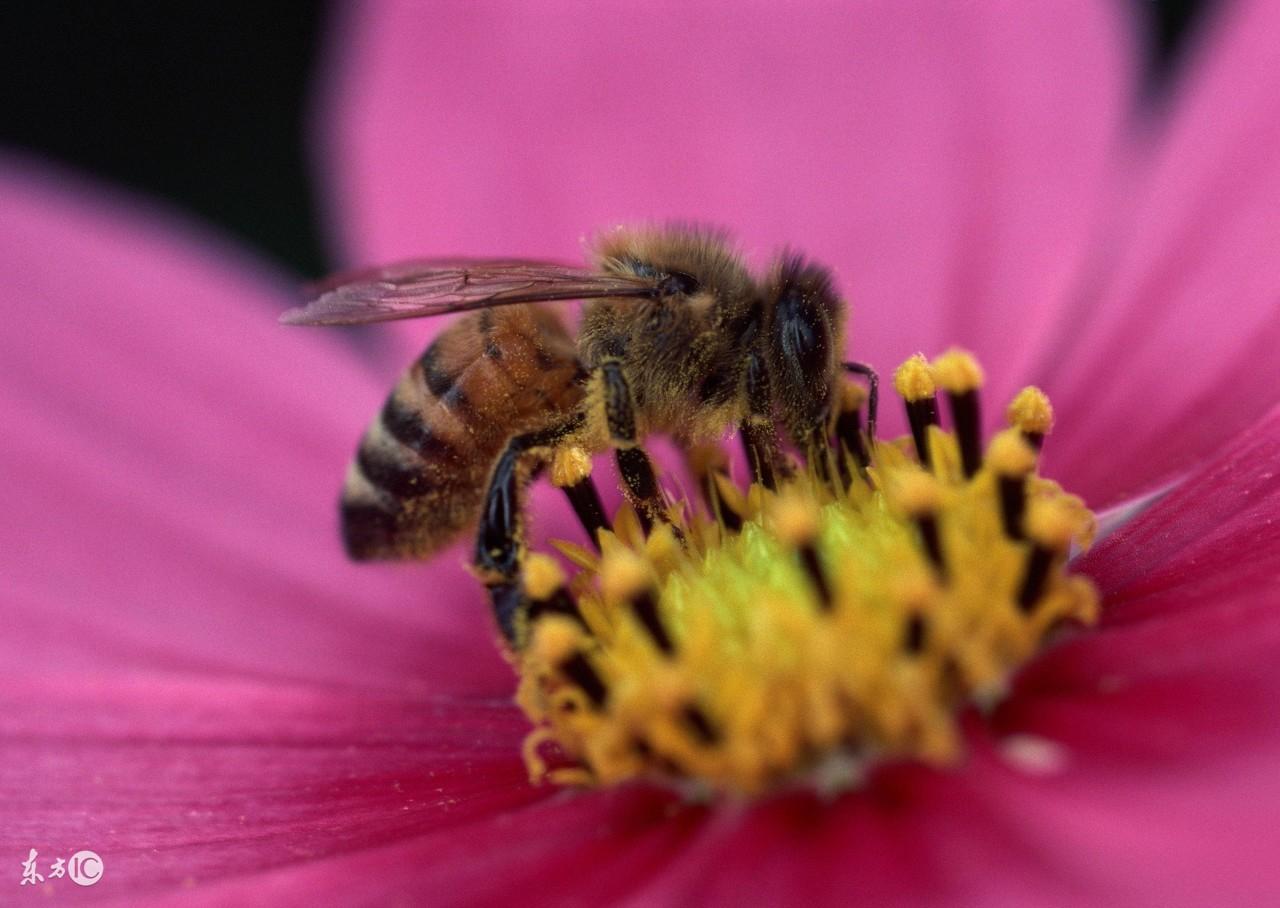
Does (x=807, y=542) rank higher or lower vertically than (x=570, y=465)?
lower

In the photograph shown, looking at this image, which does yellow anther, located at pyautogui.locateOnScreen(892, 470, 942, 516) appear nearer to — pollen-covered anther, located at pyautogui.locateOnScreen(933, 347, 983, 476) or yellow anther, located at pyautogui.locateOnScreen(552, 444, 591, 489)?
pollen-covered anther, located at pyautogui.locateOnScreen(933, 347, 983, 476)

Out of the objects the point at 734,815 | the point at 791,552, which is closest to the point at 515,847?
the point at 734,815

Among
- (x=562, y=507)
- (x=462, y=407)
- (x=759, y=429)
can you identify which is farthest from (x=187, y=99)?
(x=759, y=429)

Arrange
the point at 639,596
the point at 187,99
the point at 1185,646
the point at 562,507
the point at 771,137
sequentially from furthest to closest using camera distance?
the point at 187,99
the point at 771,137
the point at 562,507
the point at 639,596
the point at 1185,646


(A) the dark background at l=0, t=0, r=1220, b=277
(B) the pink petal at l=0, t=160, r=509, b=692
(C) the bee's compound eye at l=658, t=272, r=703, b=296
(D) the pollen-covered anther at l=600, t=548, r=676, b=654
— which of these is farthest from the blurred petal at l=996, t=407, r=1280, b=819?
(A) the dark background at l=0, t=0, r=1220, b=277

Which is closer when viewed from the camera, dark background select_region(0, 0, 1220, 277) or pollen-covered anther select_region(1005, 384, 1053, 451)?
pollen-covered anther select_region(1005, 384, 1053, 451)

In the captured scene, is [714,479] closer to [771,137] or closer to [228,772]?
[228,772]

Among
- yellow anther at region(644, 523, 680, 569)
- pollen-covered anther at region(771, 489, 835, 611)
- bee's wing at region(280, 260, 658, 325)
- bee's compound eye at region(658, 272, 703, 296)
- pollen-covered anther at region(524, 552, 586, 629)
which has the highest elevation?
bee's wing at region(280, 260, 658, 325)
